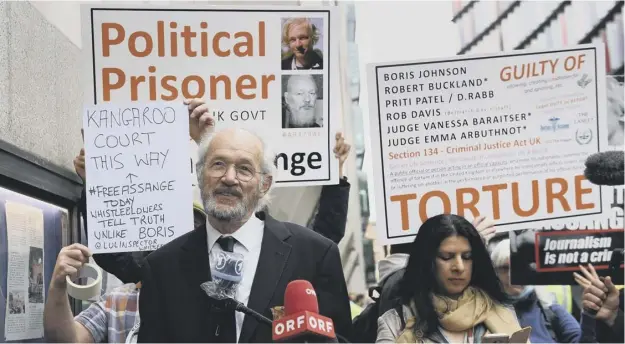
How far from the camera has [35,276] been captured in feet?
16.3

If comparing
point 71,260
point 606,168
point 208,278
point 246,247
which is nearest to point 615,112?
point 606,168

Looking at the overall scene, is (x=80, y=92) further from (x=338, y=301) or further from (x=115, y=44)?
(x=338, y=301)

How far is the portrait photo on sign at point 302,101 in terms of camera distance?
4461 millimetres

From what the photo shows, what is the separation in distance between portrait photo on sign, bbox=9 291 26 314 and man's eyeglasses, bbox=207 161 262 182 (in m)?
1.32

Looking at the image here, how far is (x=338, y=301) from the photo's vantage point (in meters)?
4.04

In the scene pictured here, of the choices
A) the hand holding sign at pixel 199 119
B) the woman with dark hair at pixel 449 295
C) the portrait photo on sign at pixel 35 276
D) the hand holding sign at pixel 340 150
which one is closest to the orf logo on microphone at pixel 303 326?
the woman with dark hair at pixel 449 295

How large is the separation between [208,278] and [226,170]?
16.5 inches

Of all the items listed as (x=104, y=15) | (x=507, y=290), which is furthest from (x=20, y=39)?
(x=507, y=290)

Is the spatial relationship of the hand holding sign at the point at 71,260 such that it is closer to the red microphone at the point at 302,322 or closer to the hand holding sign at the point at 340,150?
the red microphone at the point at 302,322

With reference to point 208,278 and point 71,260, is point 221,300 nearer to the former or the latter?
point 208,278

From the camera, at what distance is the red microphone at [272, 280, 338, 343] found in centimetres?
298

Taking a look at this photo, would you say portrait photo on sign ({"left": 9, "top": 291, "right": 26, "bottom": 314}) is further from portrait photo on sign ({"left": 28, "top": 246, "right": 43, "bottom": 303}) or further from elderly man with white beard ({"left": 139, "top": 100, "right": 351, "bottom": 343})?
elderly man with white beard ({"left": 139, "top": 100, "right": 351, "bottom": 343})

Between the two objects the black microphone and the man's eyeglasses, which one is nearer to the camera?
the black microphone

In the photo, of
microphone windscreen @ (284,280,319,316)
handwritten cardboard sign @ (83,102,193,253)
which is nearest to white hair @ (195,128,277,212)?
handwritten cardboard sign @ (83,102,193,253)
